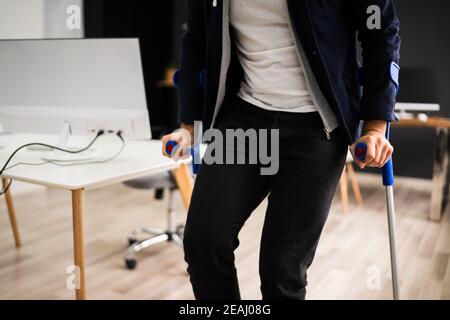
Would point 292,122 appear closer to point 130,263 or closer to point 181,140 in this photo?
point 181,140

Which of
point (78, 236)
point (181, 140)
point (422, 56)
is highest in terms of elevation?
point (181, 140)

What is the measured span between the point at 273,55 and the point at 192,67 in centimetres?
28

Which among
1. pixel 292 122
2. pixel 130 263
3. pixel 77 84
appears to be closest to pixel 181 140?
pixel 292 122

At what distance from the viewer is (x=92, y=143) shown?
1.91 m

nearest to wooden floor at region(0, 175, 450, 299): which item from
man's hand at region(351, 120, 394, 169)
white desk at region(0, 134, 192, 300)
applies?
white desk at region(0, 134, 192, 300)

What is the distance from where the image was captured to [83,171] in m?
1.70

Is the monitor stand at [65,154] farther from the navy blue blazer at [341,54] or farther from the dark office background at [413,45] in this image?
the dark office background at [413,45]

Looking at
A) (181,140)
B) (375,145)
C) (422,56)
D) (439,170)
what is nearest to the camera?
(375,145)

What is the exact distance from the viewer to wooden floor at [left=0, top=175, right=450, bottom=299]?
2.27 m

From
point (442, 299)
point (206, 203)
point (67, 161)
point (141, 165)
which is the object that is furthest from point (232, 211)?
point (442, 299)

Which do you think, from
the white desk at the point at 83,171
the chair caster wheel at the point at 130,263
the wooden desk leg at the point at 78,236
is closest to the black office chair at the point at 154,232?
the chair caster wheel at the point at 130,263

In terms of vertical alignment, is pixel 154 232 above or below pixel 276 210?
below
